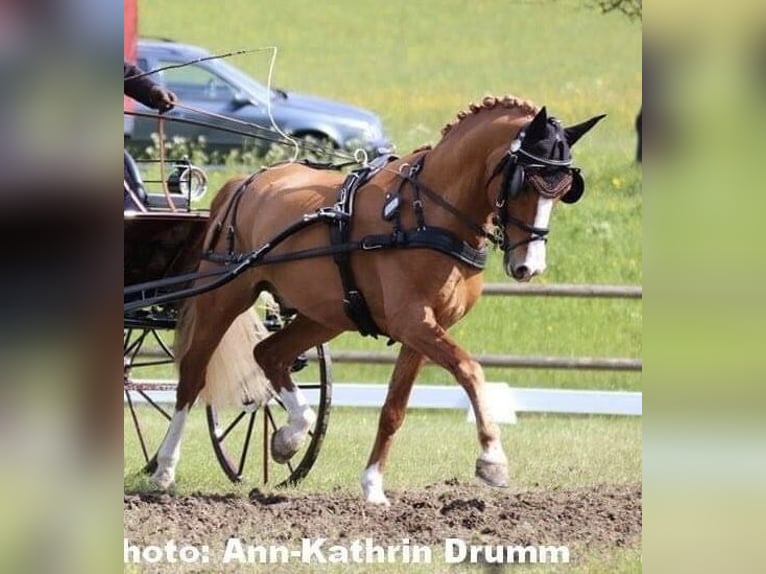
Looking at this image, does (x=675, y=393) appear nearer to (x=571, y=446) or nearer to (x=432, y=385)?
(x=571, y=446)

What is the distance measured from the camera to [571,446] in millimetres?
7086

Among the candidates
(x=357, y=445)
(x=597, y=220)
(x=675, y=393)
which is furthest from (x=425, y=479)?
(x=675, y=393)

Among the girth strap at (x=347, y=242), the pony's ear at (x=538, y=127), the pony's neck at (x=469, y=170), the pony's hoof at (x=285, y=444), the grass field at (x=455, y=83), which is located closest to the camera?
the pony's ear at (x=538, y=127)

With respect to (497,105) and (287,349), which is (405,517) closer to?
(287,349)

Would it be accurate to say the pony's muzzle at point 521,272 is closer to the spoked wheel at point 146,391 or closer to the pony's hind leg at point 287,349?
the pony's hind leg at point 287,349

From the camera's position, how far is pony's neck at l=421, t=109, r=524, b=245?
209 inches

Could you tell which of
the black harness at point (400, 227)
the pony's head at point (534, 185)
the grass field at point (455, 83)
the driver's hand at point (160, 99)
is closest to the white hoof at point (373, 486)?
the grass field at point (455, 83)

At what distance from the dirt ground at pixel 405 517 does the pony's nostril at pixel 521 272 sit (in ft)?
2.85

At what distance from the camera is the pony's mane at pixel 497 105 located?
5.31m

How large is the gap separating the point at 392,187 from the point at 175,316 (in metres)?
1.42

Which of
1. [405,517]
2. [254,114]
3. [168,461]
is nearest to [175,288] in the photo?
[168,461]

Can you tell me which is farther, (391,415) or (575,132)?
(391,415)

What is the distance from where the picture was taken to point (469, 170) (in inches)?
211

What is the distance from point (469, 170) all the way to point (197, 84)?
3060mm
